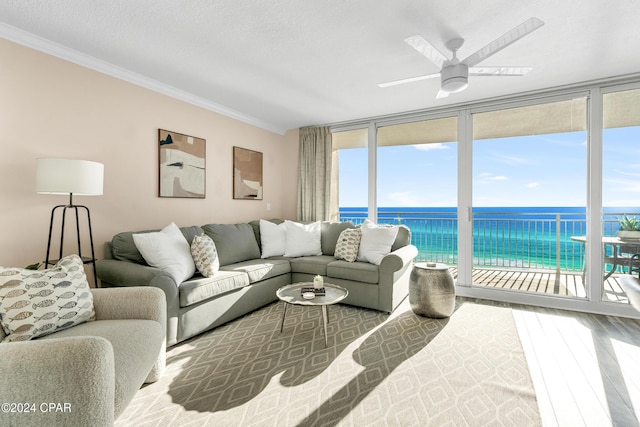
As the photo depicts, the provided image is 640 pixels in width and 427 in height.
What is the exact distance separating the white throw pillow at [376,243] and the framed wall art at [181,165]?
217 centimetres

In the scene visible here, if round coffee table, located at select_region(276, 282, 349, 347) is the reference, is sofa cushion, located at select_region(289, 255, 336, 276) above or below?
above

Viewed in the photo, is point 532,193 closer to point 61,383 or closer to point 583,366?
point 583,366

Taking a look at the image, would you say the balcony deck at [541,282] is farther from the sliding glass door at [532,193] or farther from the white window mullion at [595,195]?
the white window mullion at [595,195]

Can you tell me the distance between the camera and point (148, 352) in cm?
141

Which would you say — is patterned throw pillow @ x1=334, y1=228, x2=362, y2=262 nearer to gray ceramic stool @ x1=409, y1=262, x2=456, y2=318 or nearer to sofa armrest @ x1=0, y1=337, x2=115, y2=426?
gray ceramic stool @ x1=409, y1=262, x2=456, y2=318

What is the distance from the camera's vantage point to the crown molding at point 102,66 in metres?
2.10

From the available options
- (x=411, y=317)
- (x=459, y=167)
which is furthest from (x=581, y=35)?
(x=411, y=317)

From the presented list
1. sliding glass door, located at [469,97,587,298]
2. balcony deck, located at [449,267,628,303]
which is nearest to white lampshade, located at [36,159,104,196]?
sliding glass door, located at [469,97,587,298]

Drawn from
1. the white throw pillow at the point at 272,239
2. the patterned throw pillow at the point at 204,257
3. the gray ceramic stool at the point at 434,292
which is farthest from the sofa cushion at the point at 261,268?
the gray ceramic stool at the point at 434,292

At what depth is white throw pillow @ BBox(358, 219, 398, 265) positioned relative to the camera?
3.30m

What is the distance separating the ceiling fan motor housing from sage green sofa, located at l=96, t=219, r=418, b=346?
5.56 ft

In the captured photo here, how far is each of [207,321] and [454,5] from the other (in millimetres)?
3089

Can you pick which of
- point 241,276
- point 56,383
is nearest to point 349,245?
point 241,276

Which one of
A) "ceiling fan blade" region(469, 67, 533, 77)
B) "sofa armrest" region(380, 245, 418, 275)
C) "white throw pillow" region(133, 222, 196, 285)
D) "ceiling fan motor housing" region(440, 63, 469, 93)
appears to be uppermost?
"ceiling fan blade" region(469, 67, 533, 77)
